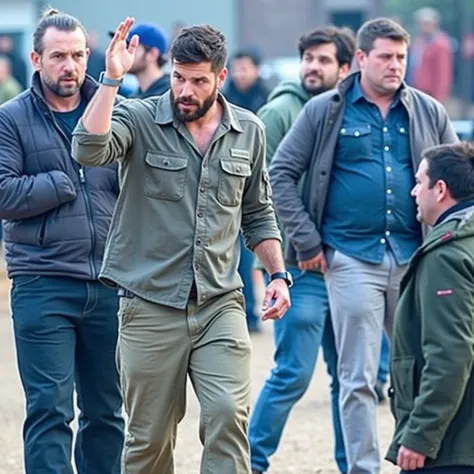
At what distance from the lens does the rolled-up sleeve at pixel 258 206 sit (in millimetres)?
5965

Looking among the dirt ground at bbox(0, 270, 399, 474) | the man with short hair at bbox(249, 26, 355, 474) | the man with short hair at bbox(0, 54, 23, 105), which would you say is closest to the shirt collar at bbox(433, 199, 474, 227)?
the man with short hair at bbox(249, 26, 355, 474)

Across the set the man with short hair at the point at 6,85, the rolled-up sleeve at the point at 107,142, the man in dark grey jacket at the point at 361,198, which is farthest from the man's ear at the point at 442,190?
the man with short hair at the point at 6,85

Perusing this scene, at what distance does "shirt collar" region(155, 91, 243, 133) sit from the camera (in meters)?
5.73

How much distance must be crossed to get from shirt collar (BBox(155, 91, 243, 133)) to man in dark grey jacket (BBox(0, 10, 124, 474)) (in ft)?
2.27

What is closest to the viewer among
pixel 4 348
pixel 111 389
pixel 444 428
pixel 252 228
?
pixel 444 428

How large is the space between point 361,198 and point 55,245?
5.22 feet

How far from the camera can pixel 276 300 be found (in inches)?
233

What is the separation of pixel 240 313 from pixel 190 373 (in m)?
0.34

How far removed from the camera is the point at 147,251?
226 inches

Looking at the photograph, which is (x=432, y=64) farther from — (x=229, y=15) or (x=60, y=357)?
(x=60, y=357)

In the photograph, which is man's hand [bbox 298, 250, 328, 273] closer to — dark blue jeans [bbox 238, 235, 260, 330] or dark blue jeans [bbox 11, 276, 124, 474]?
dark blue jeans [bbox 11, 276, 124, 474]

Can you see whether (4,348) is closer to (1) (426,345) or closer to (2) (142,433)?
(2) (142,433)

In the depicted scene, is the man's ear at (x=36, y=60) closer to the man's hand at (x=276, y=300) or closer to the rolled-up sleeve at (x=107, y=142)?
the rolled-up sleeve at (x=107, y=142)

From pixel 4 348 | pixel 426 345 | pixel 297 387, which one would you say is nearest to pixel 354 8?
pixel 4 348
